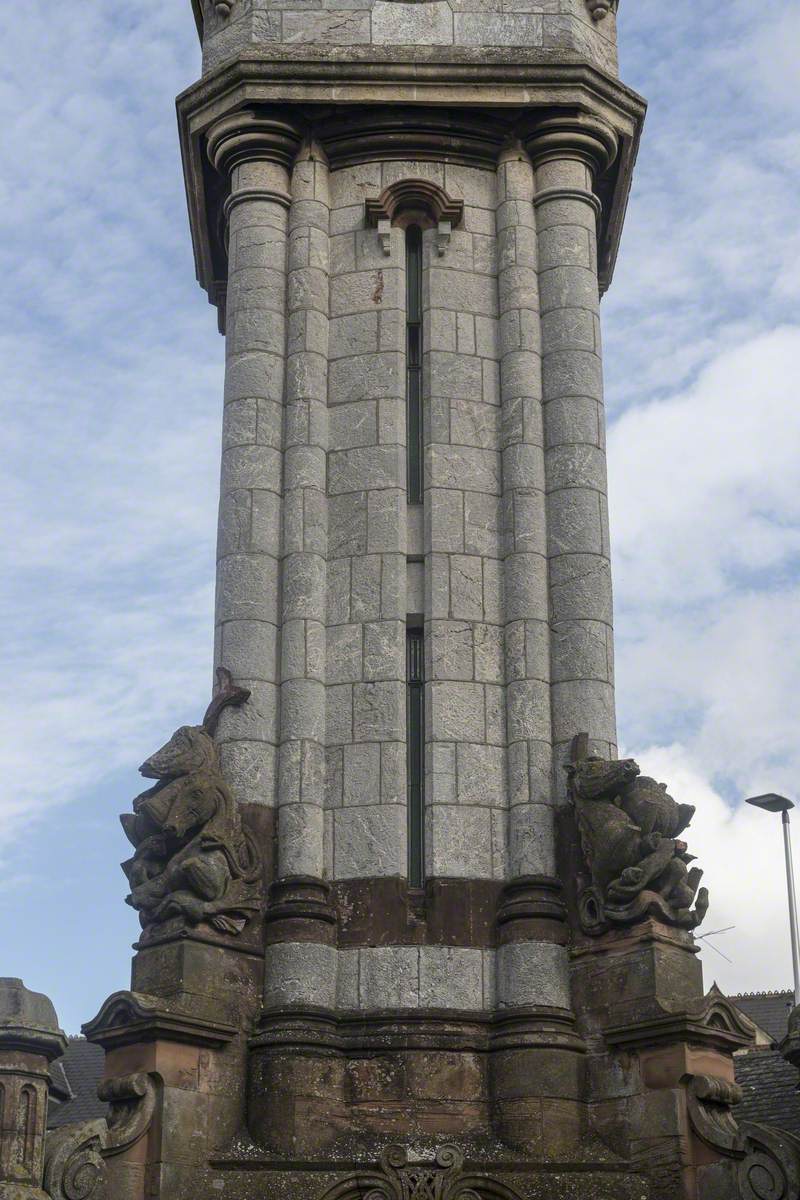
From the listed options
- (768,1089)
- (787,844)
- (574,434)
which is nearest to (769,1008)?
(787,844)

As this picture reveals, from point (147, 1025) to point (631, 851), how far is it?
5038 mm

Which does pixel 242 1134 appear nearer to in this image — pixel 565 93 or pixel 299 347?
pixel 299 347

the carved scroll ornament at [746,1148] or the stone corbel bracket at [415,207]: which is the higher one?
the stone corbel bracket at [415,207]

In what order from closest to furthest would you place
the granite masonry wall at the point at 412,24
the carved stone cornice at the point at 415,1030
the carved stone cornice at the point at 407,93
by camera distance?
1. the carved stone cornice at the point at 415,1030
2. the carved stone cornice at the point at 407,93
3. the granite masonry wall at the point at 412,24

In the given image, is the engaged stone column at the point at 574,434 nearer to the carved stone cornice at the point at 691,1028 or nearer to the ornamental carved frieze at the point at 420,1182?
the carved stone cornice at the point at 691,1028

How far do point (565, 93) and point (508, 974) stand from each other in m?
10.5

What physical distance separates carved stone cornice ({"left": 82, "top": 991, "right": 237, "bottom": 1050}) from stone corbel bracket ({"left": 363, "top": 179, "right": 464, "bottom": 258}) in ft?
30.7

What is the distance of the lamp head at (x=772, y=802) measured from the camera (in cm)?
3709

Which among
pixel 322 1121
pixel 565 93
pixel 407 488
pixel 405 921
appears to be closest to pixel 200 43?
pixel 565 93

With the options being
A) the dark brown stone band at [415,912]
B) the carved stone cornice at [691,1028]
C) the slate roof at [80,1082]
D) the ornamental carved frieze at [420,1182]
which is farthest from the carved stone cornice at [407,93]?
the slate roof at [80,1082]

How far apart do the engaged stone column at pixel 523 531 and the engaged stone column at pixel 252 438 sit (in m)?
2.55

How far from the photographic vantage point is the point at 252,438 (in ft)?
73.7

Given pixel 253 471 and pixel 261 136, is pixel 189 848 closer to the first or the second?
pixel 253 471

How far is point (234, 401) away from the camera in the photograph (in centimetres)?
2275
